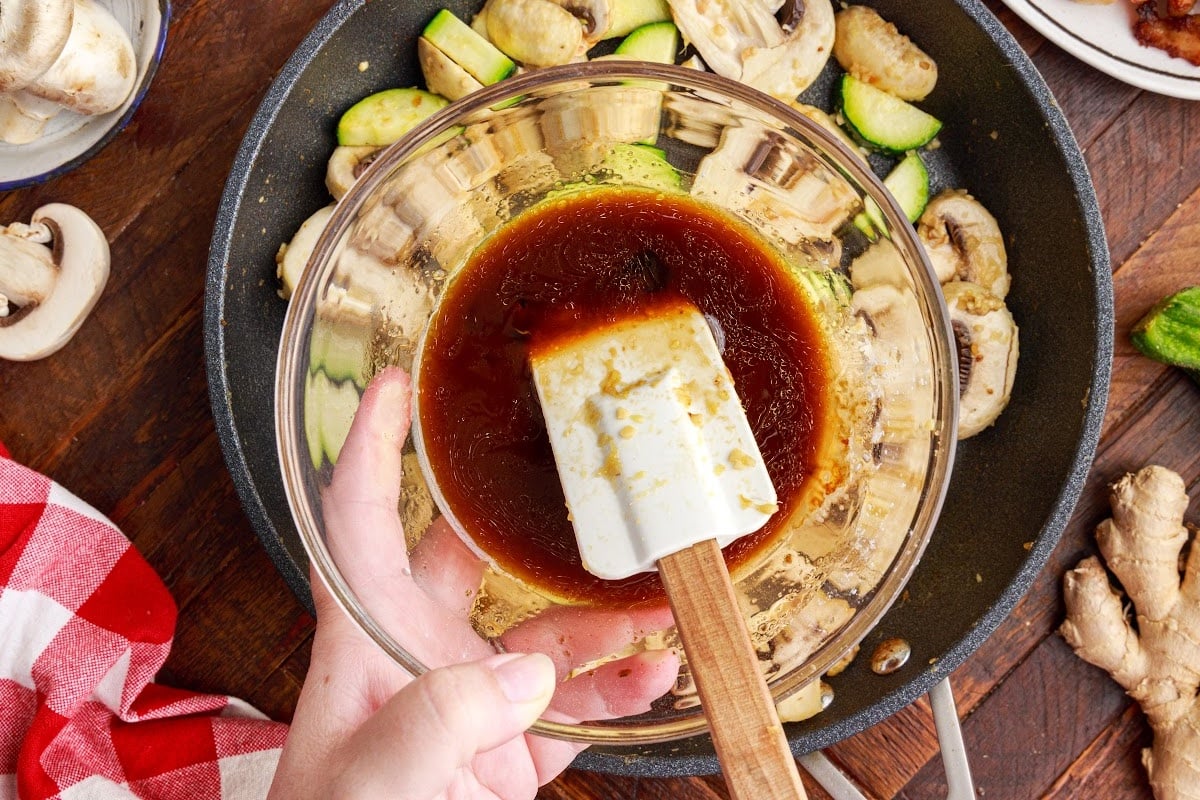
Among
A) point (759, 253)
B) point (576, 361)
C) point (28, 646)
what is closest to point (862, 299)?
point (759, 253)

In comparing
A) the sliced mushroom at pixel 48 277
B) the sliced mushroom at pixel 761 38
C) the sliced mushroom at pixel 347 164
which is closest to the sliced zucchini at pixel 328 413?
the sliced mushroom at pixel 347 164

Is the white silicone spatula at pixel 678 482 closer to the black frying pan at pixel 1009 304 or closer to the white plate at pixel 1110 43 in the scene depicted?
the black frying pan at pixel 1009 304

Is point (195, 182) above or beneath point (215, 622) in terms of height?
above

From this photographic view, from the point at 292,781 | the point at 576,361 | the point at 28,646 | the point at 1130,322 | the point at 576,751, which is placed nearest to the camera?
the point at 292,781

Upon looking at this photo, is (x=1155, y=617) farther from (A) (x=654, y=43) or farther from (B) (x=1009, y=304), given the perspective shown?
(A) (x=654, y=43)

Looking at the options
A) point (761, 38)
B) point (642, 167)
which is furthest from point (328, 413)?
point (761, 38)

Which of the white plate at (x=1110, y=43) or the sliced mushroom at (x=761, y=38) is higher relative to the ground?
the sliced mushroom at (x=761, y=38)

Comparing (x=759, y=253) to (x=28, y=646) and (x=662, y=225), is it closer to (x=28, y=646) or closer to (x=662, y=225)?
(x=662, y=225)
